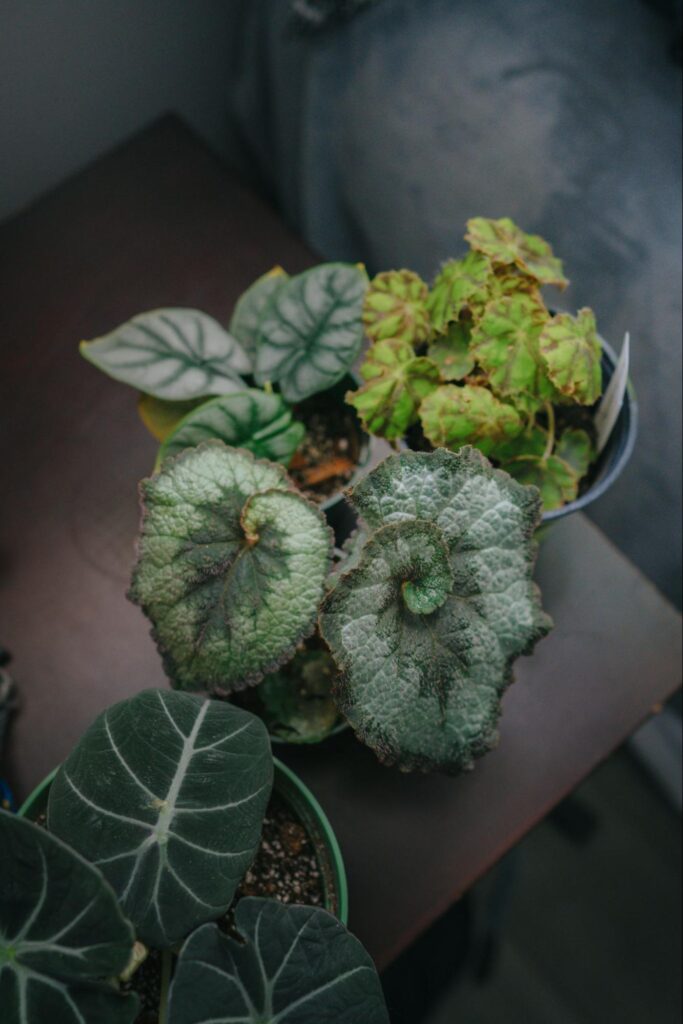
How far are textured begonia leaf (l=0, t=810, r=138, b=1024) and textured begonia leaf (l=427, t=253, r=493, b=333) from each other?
0.45m

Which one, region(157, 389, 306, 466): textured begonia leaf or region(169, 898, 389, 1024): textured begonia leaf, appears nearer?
region(169, 898, 389, 1024): textured begonia leaf

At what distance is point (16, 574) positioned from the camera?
862 millimetres

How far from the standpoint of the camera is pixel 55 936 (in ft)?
1.49

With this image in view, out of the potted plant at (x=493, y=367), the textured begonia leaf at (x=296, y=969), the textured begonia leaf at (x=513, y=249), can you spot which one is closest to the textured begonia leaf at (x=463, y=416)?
the potted plant at (x=493, y=367)

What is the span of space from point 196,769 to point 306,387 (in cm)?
33

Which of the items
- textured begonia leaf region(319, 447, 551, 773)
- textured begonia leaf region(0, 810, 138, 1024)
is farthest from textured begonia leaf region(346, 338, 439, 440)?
textured begonia leaf region(0, 810, 138, 1024)

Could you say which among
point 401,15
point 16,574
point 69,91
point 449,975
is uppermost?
point 401,15

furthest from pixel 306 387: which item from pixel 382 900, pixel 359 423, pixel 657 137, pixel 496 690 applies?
pixel 657 137

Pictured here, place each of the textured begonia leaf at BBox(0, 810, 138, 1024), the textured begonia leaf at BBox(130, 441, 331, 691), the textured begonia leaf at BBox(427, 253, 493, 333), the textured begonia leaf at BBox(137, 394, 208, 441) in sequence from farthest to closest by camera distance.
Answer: the textured begonia leaf at BBox(137, 394, 208, 441) < the textured begonia leaf at BBox(427, 253, 493, 333) < the textured begonia leaf at BBox(130, 441, 331, 691) < the textured begonia leaf at BBox(0, 810, 138, 1024)

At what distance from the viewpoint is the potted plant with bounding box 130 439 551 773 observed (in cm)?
52

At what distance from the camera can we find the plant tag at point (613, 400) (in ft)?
2.16

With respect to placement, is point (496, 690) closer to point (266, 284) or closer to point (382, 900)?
point (382, 900)

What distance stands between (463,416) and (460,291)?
0.33 ft

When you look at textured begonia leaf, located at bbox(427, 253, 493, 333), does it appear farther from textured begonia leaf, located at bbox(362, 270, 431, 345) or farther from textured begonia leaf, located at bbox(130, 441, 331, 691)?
textured begonia leaf, located at bbox(130, 441, 331, 691)
